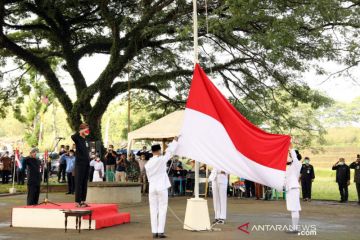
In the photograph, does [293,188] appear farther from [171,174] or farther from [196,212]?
[171,174]

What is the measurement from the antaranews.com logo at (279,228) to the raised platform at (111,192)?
7.57 meters

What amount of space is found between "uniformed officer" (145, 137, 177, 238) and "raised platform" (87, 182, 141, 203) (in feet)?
30.1

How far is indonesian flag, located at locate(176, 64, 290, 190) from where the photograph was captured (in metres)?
11.9

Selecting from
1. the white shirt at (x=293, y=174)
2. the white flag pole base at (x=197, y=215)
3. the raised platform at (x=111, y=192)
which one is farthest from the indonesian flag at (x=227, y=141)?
the raised platform at (x=111, y=192)

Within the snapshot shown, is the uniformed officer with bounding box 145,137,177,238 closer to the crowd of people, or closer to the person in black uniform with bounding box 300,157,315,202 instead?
the crowd of people

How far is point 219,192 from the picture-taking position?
15.0 meters

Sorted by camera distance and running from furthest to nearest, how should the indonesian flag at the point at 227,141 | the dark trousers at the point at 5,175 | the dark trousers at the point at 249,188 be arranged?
1. the dark trousers at the point at 5,175
2. the dark trousers at the point at 249,188
3. the indonesian flag at the point at 227,141

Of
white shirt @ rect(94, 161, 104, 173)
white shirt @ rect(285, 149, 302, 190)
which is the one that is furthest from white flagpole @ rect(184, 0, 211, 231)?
white shirt @ rect(94, 161, 104, 173)

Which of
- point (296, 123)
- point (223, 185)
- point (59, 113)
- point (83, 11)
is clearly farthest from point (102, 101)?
point (59, 113)

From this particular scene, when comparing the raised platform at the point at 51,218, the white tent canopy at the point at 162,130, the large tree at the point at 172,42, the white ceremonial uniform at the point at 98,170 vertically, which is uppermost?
the large tree at the point at 172,42

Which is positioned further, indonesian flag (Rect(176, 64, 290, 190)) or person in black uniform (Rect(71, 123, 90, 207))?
person in black uniform (Rect(71, 123, 90, 207))

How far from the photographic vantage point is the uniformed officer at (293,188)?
13.1m

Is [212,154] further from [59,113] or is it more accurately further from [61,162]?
[59,113]

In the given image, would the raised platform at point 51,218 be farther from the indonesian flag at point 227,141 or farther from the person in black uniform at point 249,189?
the person in black uniform at point 249,189
